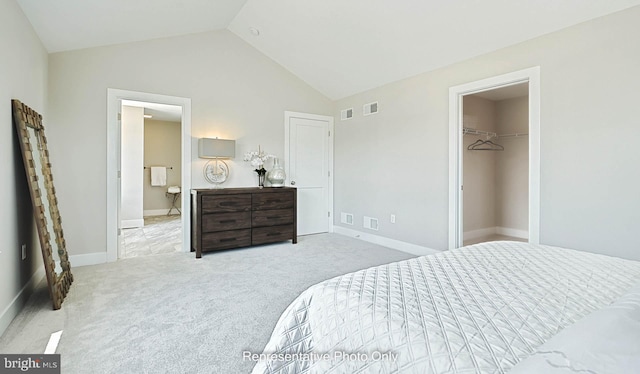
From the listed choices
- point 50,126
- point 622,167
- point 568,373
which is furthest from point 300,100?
point 568,373

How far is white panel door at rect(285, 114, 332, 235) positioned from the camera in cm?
524

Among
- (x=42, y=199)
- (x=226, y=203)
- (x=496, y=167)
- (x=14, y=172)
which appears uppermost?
(x=496, y=167)

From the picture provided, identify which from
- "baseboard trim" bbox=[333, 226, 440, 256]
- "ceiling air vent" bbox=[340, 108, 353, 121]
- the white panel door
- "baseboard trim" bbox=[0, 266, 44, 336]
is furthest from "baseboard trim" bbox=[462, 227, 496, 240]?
"baseboard trim" bbox=[0, 266, 44, 336]

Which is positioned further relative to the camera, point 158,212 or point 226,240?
point 158,212

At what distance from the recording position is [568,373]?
62cm

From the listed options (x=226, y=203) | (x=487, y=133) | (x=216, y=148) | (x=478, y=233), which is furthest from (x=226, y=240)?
(x=487, y=133)

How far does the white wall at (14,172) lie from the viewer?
2182 mm

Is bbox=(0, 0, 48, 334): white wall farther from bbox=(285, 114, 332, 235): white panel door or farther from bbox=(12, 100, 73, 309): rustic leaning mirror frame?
bbox=(285, 114, 332, 235): white panel door

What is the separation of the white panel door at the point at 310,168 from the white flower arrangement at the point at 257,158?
46cm

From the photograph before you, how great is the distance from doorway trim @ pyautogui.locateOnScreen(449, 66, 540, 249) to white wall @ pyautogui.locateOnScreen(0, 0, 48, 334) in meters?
4.16

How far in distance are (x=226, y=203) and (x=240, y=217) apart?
29cm

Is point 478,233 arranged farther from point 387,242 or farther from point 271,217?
point 271,217

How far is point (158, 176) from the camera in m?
7.81

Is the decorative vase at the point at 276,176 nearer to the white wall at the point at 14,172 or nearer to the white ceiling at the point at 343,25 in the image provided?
the white ceiling at the point at 343,25
